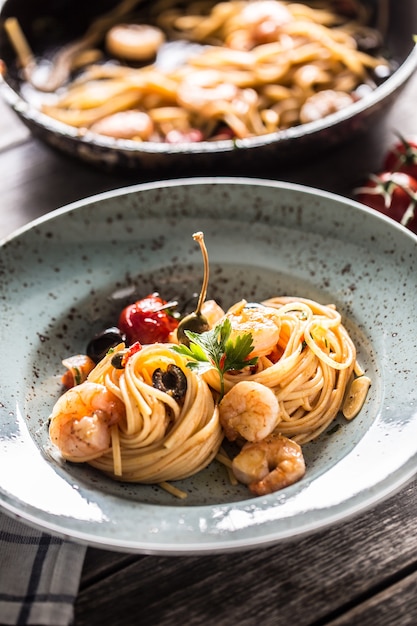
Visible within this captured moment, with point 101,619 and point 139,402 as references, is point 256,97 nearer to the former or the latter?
point 139,402

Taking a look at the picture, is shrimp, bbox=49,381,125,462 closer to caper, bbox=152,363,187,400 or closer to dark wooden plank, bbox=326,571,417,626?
caper, bbox=152,363,187,400

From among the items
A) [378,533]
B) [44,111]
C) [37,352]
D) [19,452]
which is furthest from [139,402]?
[44,111]

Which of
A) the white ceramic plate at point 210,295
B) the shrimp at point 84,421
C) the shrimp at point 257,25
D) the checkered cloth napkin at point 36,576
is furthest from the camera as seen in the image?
the shrimp at point 257,25

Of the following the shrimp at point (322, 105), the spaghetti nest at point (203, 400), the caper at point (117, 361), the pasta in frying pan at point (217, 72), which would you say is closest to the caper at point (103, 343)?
the spaghetti nest at point (203, 400)

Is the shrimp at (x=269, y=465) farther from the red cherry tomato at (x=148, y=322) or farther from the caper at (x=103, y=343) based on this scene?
the caper at (x=103, y=343)

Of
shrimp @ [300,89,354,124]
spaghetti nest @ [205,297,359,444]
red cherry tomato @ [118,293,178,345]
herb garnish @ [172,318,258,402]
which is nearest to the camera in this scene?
herb garnish @ [172,318,258,402]

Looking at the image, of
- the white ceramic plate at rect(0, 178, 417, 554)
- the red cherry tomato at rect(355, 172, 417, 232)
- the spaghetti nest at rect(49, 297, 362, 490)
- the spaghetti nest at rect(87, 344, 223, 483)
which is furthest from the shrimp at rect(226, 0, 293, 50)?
the spaghetti nest at rect(87, 344, 223, 483)
